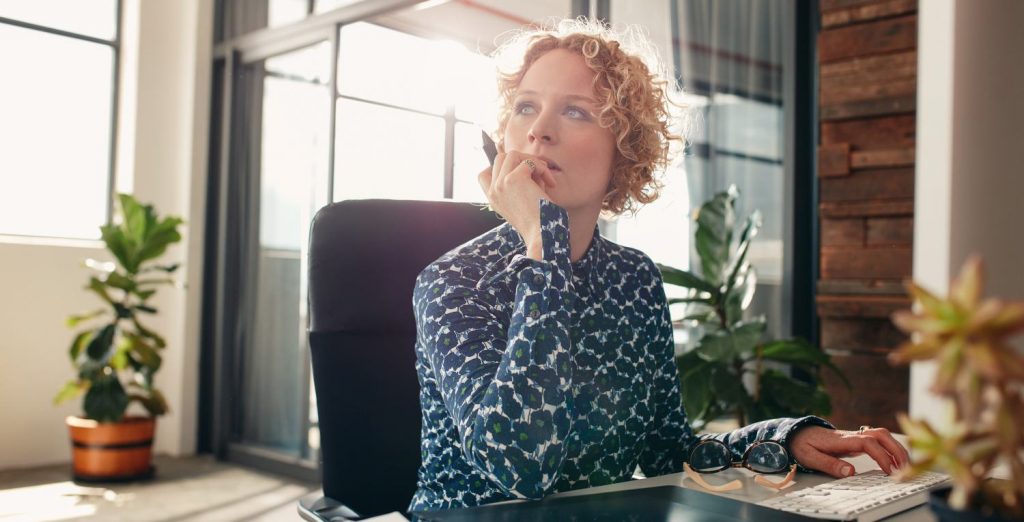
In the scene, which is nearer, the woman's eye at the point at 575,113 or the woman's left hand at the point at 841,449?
the woman's left hand at the point at 841,449

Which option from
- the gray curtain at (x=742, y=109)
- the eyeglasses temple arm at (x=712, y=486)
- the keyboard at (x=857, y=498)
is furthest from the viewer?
the gray curtain at (x=742, y=109)

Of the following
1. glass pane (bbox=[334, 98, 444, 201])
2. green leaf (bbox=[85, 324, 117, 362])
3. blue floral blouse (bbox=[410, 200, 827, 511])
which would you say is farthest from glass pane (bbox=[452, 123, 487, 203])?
blue floral blouse (bbox=[410, 200, 827, 511])

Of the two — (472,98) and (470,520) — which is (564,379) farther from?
(472,98)

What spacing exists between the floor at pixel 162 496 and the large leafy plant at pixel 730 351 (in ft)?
6.52

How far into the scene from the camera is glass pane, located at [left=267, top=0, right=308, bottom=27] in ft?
14.3

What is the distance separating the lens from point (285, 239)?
173 inches

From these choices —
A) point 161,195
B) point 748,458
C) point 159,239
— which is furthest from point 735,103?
point 161,195

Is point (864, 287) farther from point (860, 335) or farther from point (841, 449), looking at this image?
point (841, 449)

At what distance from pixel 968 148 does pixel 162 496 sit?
136 inches

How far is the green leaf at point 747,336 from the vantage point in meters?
2.25

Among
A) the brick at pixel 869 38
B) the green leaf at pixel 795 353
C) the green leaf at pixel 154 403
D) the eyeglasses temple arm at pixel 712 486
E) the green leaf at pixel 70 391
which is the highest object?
the brick at pixel 869 38

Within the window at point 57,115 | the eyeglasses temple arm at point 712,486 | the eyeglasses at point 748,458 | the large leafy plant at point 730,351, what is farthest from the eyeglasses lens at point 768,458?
the window at point 57,115

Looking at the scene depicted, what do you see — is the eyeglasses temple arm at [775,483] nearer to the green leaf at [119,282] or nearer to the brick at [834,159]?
the brick at [834,159]

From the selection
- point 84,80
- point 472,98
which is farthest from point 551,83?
point 84,80
